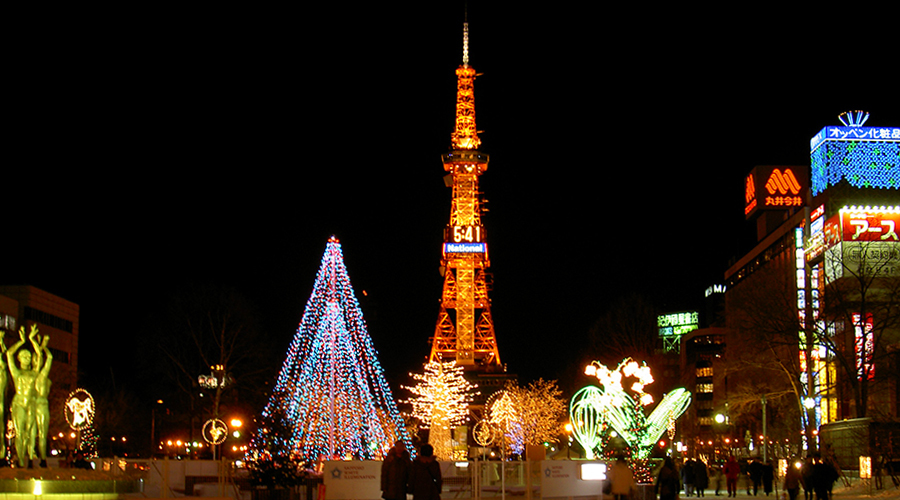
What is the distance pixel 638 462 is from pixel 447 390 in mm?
44350

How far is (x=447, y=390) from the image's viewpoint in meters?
71.1

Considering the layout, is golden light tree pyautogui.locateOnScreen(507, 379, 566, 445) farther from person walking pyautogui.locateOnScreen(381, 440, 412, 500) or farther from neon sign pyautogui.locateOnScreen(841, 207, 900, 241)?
person walking pyautogui.locateOnScreen(381, 440, 412, 500)

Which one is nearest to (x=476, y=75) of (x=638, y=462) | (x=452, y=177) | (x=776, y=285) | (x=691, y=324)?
(x=452, y=177)

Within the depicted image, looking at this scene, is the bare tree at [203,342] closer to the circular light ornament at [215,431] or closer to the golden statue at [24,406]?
the circular light ornament at [215,431]

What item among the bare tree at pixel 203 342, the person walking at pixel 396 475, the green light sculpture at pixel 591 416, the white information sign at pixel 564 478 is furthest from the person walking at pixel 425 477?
the bare tree at pixel 203 342

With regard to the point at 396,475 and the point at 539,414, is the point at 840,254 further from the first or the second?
the point at 396,475

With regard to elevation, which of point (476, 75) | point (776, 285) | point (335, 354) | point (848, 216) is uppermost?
point (476, 75)

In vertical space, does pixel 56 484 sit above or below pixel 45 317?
below

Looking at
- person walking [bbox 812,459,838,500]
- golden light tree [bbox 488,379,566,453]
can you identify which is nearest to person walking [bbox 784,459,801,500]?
person walking [bbox 812,459,838,500]

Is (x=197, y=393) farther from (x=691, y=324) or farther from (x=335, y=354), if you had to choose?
(x=691, y=324)

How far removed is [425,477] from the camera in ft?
47.8

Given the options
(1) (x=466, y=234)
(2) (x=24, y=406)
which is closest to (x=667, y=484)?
(2) (x=24, y=406)

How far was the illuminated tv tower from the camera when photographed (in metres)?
119

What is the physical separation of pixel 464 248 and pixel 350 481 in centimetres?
9772
